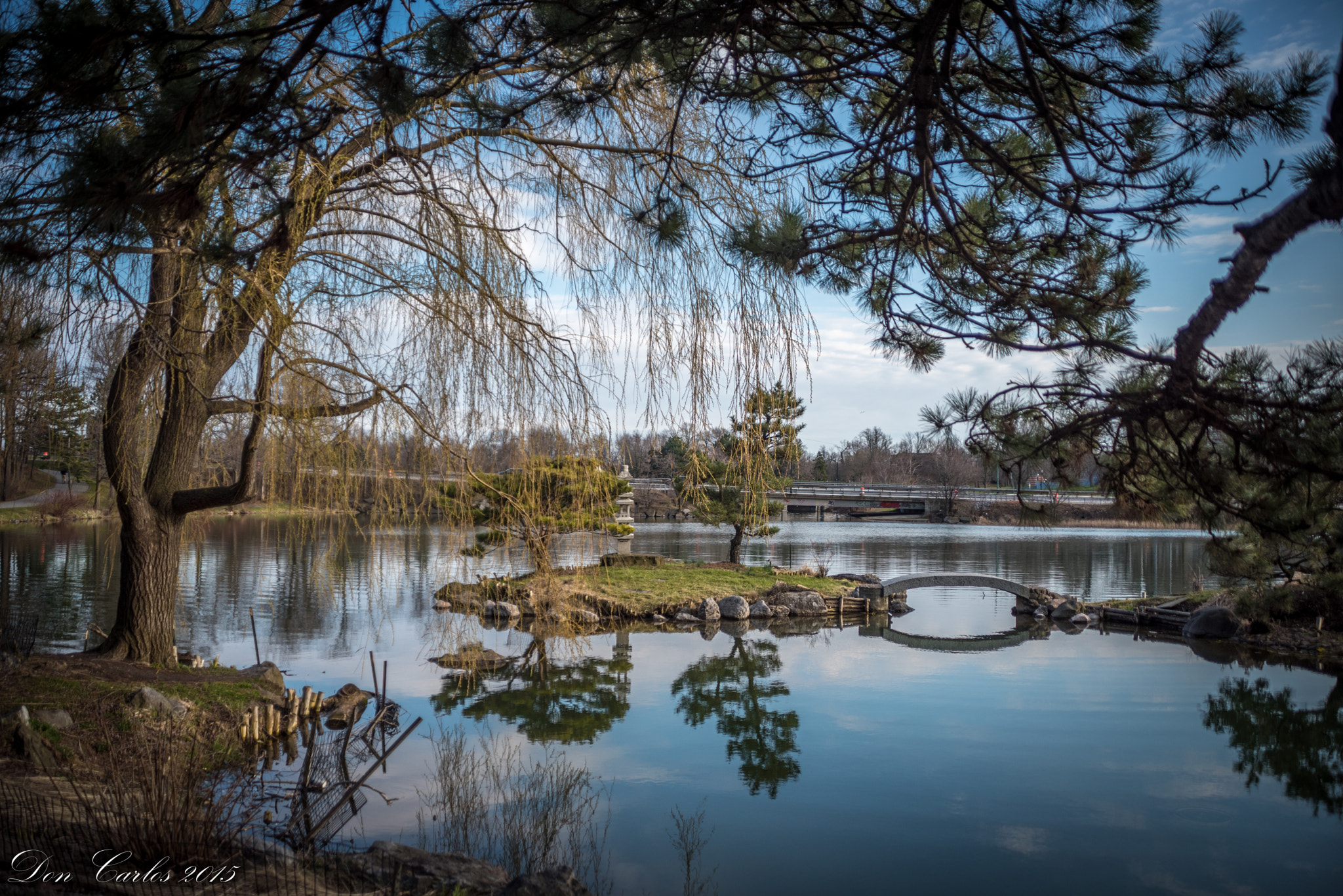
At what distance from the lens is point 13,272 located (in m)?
2.66

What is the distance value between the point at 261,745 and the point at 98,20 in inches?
232

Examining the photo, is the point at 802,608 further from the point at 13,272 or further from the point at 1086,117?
the point at 13,272

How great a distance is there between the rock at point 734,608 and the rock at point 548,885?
10.6m

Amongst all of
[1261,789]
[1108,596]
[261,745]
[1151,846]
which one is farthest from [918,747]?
[1108,596]

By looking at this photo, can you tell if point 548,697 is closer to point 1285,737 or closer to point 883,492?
point 1285,737

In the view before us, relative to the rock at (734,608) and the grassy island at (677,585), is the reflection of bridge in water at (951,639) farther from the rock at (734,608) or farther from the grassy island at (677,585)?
the rock at (734,608)

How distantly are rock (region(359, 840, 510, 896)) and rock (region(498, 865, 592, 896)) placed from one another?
143mm

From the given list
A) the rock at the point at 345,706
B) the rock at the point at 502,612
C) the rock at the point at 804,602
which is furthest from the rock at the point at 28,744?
the rock at the point at 804,602

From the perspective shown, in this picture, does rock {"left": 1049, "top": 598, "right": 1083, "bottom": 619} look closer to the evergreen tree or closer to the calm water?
the calm water

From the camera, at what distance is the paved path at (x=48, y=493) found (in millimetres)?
27047

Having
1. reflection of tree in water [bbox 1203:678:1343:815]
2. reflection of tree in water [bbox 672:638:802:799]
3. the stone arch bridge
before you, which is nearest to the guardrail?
the stone arch bridge

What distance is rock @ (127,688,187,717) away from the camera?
5.76 m
